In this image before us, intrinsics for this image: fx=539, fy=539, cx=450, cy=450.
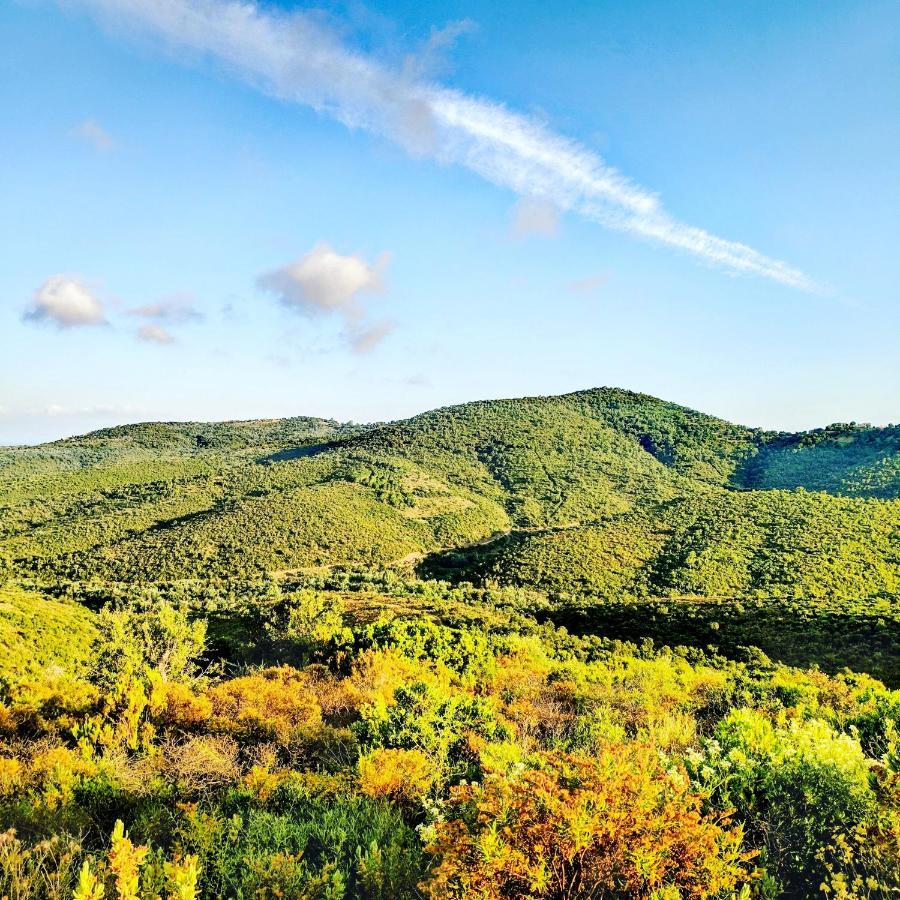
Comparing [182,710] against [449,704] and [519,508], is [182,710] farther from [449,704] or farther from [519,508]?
[519,508]

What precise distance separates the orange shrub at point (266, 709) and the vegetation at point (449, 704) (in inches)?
3.4

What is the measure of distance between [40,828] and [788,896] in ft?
25.4

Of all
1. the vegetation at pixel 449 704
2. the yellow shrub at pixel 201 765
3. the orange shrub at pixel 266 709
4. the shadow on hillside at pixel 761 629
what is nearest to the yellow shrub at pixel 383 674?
the vegetation at pixel 449 704

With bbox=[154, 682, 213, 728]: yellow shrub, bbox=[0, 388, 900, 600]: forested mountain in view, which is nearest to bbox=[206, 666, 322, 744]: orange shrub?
bbox=[154, 682, 213, 728]: yellow shrub

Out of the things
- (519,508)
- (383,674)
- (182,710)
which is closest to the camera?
(182,710)

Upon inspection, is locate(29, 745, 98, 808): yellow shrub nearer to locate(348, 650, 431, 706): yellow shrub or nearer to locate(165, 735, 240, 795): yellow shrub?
locate(165, 735, 240, 795): yellow shrub

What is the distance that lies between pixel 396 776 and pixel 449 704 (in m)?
3.22

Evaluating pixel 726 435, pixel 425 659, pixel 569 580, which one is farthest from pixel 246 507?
pixel 726 435

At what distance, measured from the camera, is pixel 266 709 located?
10.9m

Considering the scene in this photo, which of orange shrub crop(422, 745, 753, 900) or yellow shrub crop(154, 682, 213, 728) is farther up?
orange shrub crop(422, 745, 753, 900)

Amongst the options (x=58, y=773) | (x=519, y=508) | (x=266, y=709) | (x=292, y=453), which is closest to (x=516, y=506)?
(x=519, y=508)

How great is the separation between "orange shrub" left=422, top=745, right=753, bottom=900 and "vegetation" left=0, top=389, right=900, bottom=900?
3 cm

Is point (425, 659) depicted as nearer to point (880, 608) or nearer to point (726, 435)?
point (880, 608)

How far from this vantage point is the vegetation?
15.6ft
